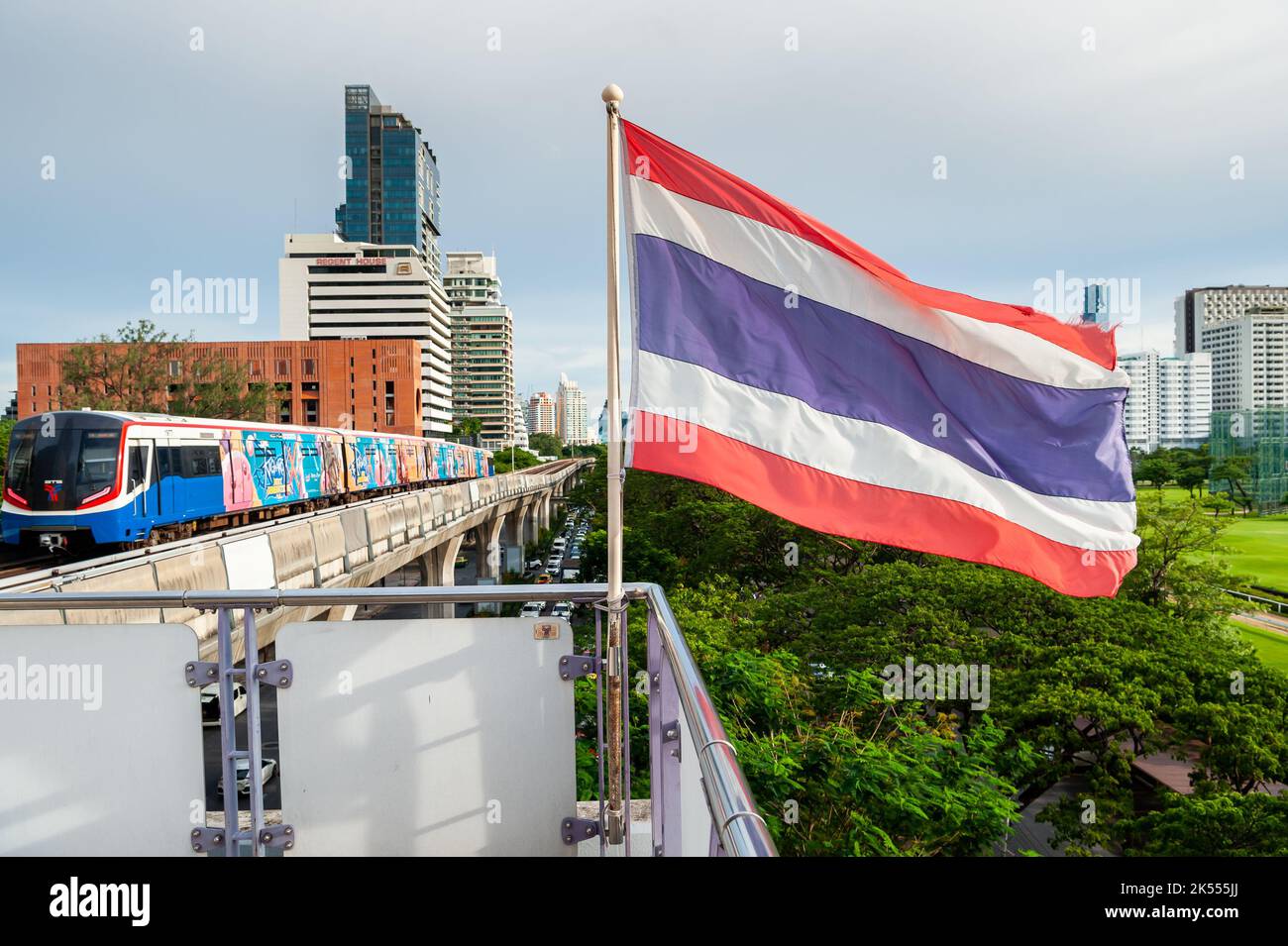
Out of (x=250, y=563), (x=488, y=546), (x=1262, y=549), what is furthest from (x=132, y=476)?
(x=1262, y=549)

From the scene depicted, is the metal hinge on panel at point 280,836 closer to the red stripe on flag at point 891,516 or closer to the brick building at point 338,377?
the red stripe on flag at point 891,516

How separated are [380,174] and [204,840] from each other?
18822 centimetres

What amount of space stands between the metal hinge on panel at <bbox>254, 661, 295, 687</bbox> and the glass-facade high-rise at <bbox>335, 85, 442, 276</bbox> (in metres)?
177

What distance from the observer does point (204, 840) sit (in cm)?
295

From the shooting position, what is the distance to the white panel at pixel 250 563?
35.5 feet

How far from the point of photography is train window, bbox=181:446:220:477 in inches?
723

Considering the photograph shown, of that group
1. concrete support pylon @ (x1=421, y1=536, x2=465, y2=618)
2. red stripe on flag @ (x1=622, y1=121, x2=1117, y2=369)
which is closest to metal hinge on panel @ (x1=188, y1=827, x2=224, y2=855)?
red stripe on flag @ (x1=622, y1=121, x2=1117, y2=369)

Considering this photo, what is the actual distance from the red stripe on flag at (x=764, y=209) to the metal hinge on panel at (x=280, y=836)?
11.4 ft

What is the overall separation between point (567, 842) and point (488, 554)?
45.7m

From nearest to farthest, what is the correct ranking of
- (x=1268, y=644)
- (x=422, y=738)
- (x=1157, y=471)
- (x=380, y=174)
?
1. (x=422, y=738)
2. (x=1268, y=644)
3. (x=1157, y=471)
4. (x=380, y=174)

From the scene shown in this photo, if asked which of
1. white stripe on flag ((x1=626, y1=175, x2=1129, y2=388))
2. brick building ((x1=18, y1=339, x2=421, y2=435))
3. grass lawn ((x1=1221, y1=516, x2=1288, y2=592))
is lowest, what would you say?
grass lawn ((x1=1221, y1=516, x2=1288, y2=592))

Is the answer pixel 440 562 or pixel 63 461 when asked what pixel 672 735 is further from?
pixel 440 562

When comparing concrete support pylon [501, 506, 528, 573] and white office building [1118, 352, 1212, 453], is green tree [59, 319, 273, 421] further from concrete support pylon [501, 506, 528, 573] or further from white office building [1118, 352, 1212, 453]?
white office building [1118, 352, 1212, 453]
